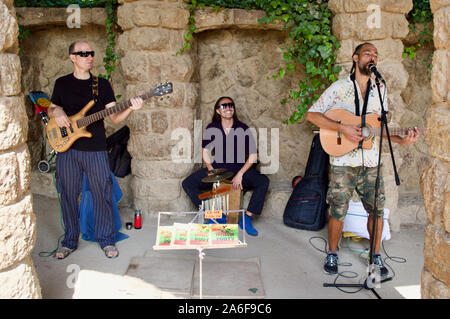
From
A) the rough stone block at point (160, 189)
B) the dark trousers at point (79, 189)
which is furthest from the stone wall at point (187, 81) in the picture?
the dark trousers at point (79, 189)

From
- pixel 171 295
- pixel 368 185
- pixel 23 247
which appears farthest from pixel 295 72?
pixel 23 247

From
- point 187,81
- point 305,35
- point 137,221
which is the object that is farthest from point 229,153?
point 305,35

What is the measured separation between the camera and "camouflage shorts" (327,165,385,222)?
327 cm

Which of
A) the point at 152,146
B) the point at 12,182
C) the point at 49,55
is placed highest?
the point at 49,55

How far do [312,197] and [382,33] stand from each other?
1.74 m

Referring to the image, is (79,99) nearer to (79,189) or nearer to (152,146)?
(79,189)

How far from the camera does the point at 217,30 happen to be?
4.91m

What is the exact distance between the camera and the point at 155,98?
4.46 metres

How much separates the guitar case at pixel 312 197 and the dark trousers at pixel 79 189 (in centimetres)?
185

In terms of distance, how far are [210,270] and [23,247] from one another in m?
1.65

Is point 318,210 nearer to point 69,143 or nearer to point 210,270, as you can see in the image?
point 210,270

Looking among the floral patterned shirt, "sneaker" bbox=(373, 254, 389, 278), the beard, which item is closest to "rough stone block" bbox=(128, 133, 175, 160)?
the floral patterned shirt

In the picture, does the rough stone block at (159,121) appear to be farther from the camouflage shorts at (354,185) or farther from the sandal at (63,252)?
the camouflage shorts at (354,185)

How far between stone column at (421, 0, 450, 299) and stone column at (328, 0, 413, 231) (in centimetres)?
190
